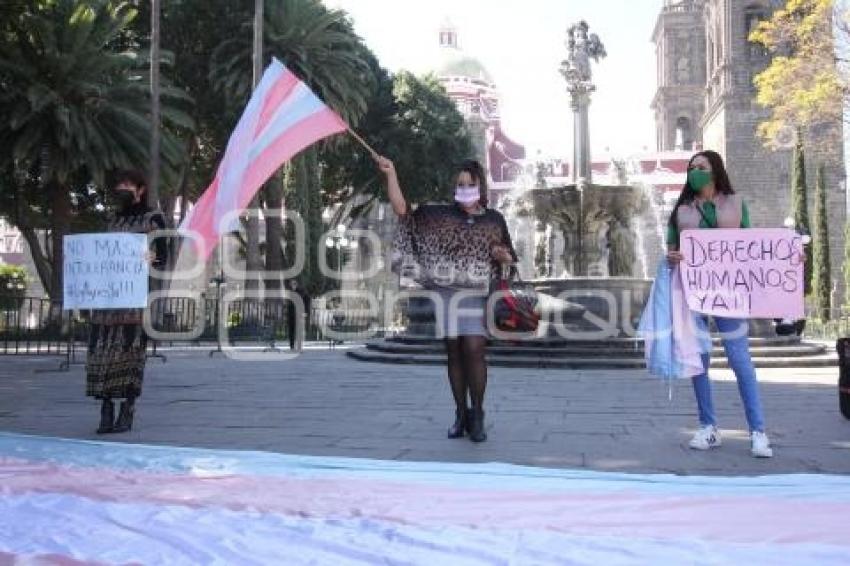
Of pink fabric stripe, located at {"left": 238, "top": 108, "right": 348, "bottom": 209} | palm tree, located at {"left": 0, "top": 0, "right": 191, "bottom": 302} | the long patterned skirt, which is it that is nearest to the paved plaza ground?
the long patterned skirt

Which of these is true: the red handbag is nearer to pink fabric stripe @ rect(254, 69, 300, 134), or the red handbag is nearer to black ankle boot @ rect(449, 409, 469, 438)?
black ankle boot @ rect(449, 409, 469, 438)

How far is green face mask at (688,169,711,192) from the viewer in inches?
202

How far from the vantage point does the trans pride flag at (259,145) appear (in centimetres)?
565

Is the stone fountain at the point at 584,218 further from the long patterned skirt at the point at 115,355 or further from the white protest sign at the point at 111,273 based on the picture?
the long patterned skirt at the point at 115,355

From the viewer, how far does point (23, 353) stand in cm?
1614

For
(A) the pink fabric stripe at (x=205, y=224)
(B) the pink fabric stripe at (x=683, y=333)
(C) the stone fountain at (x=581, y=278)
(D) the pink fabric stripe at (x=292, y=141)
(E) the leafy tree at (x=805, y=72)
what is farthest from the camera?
(E) the leafy tree at (x=805, y=72)

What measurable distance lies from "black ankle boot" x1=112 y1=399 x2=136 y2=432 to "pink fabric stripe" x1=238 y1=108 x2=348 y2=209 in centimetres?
169

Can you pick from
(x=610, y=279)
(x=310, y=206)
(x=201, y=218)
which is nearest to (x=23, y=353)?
(x=610, y=279)

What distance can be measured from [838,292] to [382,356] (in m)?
39.4

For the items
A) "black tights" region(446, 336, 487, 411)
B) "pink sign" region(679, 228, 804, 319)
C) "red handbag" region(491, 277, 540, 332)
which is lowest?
"black tights" region(446, 336, 487, 411)

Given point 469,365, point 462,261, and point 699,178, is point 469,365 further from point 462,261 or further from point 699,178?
point 699,178

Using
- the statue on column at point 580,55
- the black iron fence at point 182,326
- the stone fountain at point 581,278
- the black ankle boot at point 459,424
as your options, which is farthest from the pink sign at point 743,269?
the statue on column at point 580,55

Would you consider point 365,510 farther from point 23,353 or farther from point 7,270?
point 7,270

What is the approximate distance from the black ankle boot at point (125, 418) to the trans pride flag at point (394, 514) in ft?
4.30
